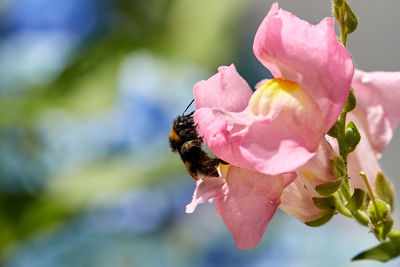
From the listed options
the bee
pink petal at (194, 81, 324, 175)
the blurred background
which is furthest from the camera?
→ the blurred background

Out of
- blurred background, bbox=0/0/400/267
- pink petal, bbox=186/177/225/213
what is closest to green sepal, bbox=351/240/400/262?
pink petal, bbox=186/177/225/213

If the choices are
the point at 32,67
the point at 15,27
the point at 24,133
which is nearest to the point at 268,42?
the point at 24,133

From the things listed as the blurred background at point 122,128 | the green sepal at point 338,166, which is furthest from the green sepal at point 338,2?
the blurred background at point 122,128

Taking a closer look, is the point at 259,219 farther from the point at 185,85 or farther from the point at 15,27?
the point at 15,27

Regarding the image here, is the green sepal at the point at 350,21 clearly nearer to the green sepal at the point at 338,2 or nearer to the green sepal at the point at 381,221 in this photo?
the green sepal at the point at 338,2

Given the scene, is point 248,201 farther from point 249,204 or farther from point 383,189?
point 383,189

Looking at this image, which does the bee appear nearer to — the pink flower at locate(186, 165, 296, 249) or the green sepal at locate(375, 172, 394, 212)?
the pink flower at locate(186, 165, 296, 249)
